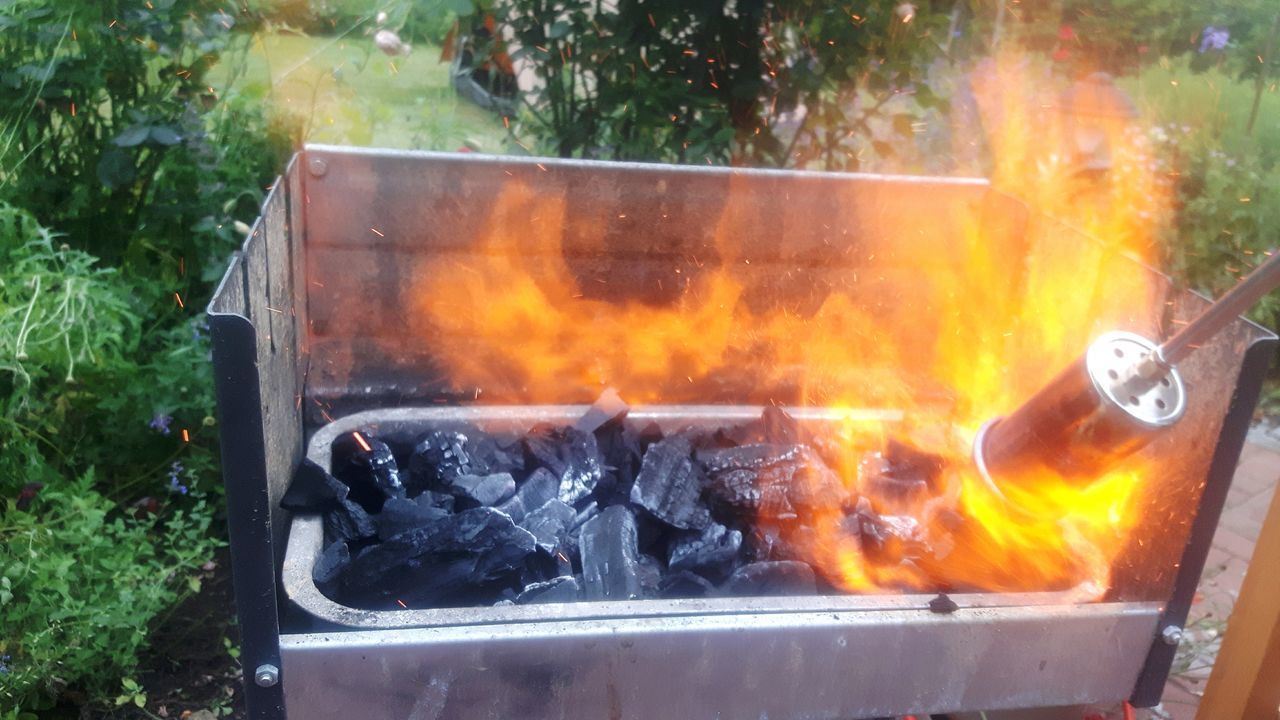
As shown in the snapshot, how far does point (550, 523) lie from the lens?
2023 mm

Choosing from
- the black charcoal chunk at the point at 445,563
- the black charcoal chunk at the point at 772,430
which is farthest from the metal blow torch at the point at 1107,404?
the black charcoal chunk at the point at 445,563

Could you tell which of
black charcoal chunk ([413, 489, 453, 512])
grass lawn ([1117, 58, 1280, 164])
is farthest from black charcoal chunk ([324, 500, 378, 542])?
grass lawn ([1117, 58, 1280, 164])

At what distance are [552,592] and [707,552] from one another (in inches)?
15.0

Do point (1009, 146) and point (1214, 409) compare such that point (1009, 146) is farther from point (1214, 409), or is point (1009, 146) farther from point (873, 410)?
point (1214, 409)

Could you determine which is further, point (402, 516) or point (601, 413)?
point (601, 413)

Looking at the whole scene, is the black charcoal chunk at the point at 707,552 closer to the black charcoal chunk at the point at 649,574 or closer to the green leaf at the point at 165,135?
the black charcoal chunk at the point at 649,574

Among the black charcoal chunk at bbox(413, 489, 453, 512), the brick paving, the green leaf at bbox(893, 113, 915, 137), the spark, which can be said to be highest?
the green leaf at bbox(893, 113, 915, 137)

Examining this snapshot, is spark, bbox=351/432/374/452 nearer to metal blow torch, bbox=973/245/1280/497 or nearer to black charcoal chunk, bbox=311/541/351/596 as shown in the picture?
black charcoal chunk, bbox=311/541/351/596

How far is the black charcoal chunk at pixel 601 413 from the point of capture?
7.61ft

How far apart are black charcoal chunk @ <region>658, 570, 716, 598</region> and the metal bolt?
29.2 inches

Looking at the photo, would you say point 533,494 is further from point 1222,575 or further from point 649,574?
point 1222,575

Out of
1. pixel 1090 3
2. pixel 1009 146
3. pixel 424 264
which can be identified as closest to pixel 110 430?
pixel 424 264

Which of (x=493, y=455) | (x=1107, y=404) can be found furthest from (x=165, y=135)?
(x=1107, y=404)

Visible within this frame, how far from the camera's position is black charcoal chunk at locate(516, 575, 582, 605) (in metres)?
1.81
